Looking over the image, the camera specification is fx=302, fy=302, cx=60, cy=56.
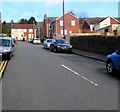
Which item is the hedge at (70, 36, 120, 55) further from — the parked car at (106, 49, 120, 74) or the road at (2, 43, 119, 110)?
the road at (2, 43, 119, 110)

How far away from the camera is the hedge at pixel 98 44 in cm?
2388

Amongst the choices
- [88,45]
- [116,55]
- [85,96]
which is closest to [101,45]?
[88,45]

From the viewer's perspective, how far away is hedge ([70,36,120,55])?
78.4 ft

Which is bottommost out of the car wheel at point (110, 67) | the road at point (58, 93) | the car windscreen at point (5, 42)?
the road at point (58, 93)

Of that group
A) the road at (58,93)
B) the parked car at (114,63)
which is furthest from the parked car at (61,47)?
the road at (58,93)

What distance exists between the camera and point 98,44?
93.5 feet

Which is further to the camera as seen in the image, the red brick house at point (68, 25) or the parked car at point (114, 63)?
the red brick house at point (68, 25)

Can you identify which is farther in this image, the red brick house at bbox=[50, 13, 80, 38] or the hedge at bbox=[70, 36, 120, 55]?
the red brick house at bbox=[50, 13, 80, 38]

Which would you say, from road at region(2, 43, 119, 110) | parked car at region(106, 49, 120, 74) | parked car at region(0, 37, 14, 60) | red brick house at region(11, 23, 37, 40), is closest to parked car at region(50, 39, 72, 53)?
parked car at region(0, 37, 14, 60)

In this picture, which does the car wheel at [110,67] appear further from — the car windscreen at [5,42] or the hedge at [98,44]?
the car windscreen at [5,42]

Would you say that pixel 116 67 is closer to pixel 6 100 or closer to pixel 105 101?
pixel 105 101

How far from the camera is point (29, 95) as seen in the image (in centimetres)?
867

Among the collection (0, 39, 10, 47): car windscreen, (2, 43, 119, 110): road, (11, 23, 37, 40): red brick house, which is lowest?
(2, 43, 119, 110): road

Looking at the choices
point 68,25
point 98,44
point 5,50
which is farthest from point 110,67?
point 68,25
